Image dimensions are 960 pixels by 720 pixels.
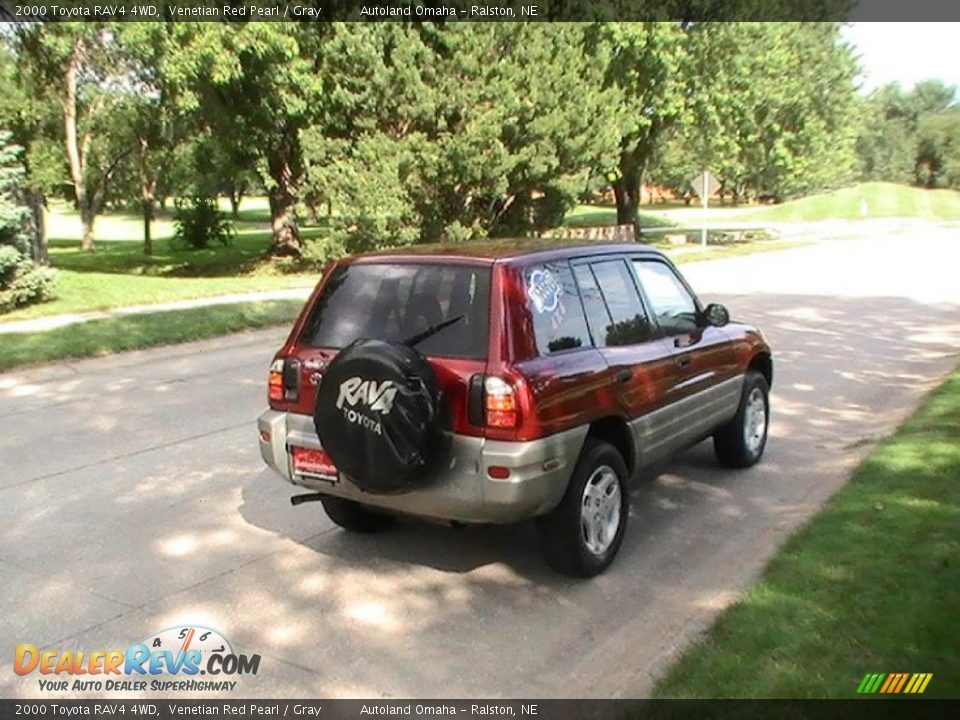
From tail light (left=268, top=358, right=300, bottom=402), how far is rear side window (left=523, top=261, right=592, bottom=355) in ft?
4.44

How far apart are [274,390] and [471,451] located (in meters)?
1.36

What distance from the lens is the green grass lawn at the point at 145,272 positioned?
684 inches

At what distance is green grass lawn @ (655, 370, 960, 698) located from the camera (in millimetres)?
3541

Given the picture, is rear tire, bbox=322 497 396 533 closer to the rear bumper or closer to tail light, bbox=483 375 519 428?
the rear bumper

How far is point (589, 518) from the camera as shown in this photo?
15.7 ft

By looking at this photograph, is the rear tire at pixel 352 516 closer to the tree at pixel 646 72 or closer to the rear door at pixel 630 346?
the rear door at pixel 630 346

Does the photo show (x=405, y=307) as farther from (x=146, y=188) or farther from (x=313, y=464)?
(x=146, y=188)

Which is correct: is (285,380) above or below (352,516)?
above

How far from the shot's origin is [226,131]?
1049 inches

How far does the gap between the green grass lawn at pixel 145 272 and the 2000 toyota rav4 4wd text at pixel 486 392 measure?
1212 cm

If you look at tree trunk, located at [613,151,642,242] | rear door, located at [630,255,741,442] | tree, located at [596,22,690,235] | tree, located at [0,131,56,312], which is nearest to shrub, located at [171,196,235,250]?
tree trunk, located at [613,151,642,242]

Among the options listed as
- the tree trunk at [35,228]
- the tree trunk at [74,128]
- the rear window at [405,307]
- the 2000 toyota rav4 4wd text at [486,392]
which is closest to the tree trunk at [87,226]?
the tree trunk at [74,128]

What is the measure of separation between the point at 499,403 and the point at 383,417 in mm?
558

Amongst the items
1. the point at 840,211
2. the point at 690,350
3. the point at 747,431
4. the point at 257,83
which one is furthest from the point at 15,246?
the point at 840,211
